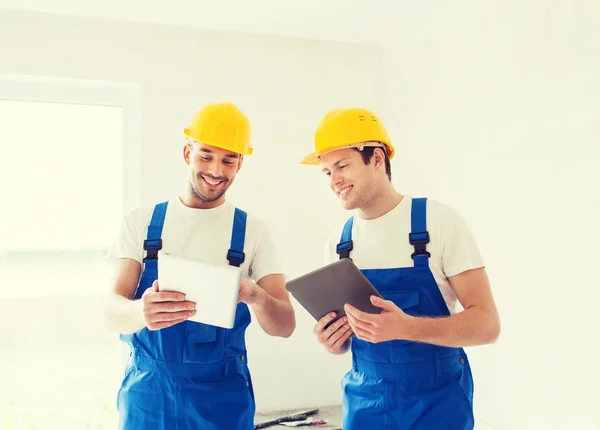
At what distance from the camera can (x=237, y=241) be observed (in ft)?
5.73

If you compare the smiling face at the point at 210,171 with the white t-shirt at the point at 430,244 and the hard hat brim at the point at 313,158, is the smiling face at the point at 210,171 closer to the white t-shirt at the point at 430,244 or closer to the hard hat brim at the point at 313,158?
the hard hat brim at the point at 313,158

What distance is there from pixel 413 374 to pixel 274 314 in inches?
18.4

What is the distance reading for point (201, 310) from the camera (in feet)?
4.72

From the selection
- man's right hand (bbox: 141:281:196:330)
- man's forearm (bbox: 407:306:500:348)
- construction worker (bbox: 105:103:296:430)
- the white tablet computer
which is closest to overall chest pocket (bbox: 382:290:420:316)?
man's forearm (bbox: 407:306:500:348)

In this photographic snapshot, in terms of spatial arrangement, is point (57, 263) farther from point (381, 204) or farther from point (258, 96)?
point (381, 204)

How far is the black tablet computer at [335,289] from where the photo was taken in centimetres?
140

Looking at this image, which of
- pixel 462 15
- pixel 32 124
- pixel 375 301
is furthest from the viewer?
pixel 32 124

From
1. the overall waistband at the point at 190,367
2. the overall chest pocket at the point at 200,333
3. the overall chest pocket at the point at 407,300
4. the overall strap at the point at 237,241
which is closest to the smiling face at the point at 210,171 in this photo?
the overall strap at the point at 237,241

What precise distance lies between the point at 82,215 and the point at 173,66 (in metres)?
1.08

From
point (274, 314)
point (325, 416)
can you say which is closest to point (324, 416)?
point (325, 416)

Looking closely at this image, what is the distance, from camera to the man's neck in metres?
1.69

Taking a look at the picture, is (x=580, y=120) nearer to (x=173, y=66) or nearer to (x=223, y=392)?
(x=223, y=392)

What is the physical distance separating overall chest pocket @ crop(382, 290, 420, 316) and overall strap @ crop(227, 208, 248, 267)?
1.65ft

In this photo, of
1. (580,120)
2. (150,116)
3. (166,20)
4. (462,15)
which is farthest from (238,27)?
(580,120)
